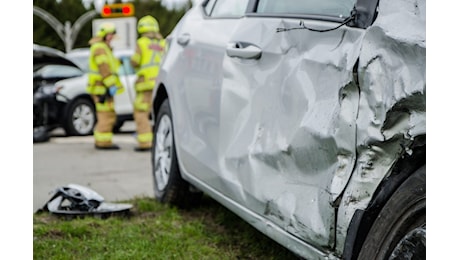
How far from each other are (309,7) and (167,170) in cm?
216

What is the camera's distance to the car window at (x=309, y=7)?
9.00 ft

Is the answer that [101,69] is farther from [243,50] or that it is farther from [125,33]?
[125,33]

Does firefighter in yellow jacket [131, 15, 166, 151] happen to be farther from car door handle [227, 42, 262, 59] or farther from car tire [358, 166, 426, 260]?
car tire [358, 166, 426, 260]

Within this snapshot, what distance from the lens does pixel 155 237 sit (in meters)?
4.26

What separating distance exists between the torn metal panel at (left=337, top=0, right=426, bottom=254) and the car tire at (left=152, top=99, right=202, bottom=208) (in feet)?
7.74

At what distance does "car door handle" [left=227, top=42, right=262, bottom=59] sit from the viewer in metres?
3.31

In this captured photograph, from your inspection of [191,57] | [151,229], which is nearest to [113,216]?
[151,229]

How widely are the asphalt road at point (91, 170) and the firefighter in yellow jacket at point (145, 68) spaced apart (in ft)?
0.93

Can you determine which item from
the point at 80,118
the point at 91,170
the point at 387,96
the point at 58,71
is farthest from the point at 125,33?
the point at 387,96

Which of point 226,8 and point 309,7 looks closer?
point 309,7

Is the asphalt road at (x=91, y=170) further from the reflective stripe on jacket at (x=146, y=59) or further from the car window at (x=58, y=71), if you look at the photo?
the car window at (x=58, y=71)

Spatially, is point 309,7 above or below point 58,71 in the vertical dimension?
above
